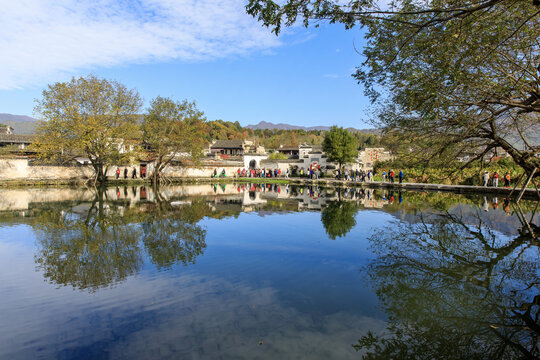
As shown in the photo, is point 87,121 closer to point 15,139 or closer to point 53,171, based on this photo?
point 53,171

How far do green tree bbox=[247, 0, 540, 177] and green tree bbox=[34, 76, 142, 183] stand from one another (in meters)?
25.7

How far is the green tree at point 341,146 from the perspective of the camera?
4253 cm

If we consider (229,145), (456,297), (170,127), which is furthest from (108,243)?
(229,145)

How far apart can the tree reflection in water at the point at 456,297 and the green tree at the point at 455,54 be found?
3.43 meters

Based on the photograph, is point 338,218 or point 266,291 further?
point 338,218

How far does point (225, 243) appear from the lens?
9859 mm

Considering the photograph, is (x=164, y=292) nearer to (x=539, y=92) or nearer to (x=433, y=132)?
(x=539, y=92)

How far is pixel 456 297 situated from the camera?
584cm

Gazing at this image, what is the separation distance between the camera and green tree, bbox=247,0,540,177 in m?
5.61

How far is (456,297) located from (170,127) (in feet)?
102

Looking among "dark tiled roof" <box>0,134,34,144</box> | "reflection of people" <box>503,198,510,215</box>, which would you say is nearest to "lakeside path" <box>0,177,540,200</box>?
"reflection of people" <box>503,198,510,215</box>

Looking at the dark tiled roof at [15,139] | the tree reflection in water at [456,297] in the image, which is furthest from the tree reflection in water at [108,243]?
the dark tiled roof at [15,139]

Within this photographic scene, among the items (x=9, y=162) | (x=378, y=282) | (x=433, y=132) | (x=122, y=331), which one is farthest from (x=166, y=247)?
(x=9, y=162)

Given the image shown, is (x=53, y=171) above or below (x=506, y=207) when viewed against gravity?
above
